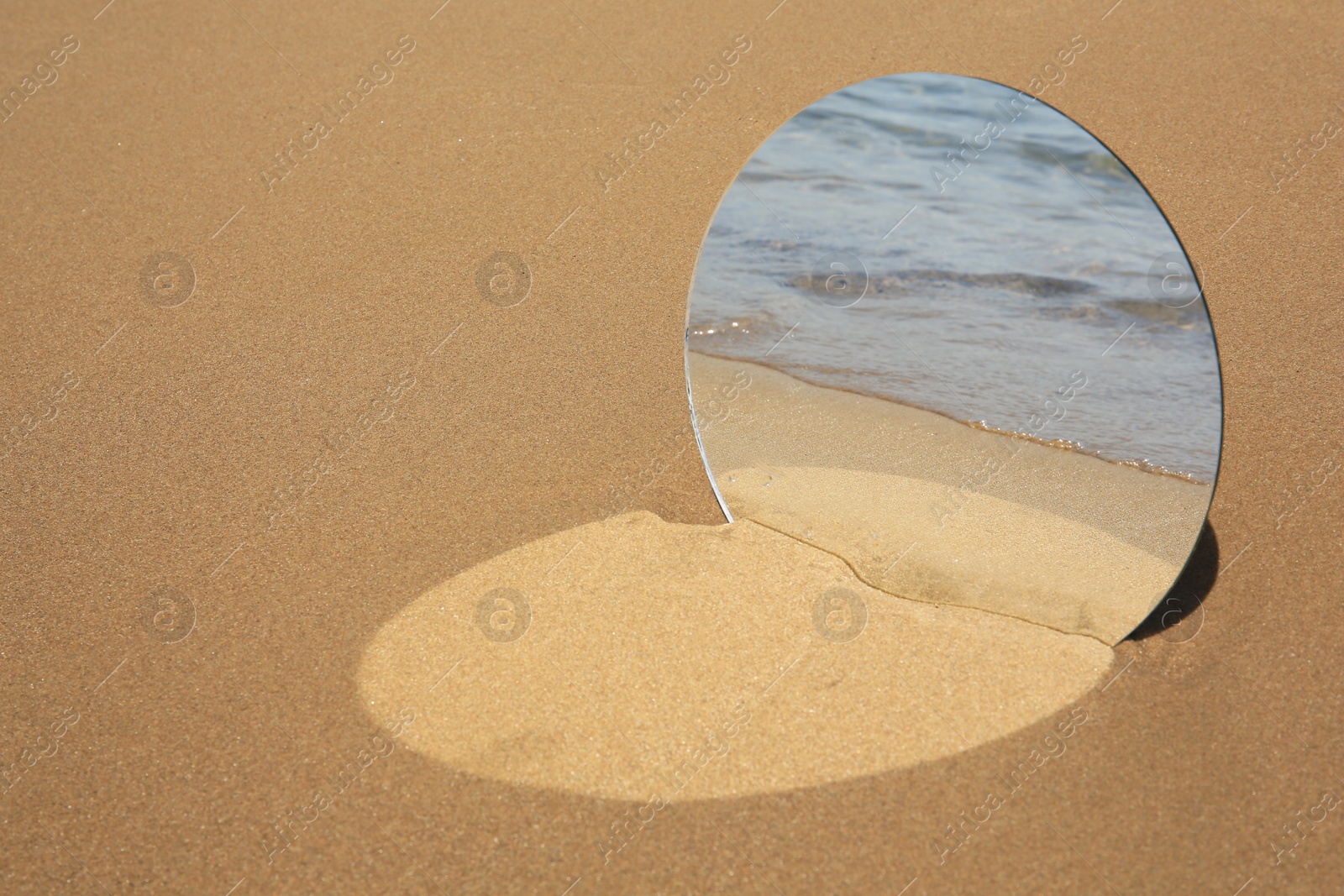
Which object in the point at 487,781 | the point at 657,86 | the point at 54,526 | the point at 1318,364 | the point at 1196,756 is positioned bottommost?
the point at 1318,364

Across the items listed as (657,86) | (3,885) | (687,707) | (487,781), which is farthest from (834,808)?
(657,86)

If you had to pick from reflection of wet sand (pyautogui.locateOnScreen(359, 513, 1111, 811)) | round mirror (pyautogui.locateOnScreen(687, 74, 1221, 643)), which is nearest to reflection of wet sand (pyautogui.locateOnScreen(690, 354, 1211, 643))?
round mirror (pyautogui.locateOnScreen(687, 74, 1221, 643))

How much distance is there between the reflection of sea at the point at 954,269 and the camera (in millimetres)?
2924

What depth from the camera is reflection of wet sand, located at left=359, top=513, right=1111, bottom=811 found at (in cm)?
222

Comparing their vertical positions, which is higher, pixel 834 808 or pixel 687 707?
pixel 687 707

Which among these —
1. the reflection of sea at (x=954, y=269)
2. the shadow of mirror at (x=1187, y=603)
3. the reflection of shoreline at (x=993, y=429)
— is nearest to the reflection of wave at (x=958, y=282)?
the reflection of sea at (x=954, y=269)

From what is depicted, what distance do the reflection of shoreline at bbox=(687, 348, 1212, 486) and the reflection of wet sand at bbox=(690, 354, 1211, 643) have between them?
0.05 feet

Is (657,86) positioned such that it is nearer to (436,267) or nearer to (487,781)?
(436,267)

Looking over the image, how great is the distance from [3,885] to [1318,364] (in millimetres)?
4044

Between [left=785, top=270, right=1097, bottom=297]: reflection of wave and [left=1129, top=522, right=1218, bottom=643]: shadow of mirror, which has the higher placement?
[left=785, top=270, right=1097, bottom=297]: reflection of wave

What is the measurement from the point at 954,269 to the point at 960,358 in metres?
0.41

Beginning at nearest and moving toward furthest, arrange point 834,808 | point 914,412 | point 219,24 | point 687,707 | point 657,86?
1. point 834,808
2. point 687,707
3. point 914,412
4. point 657,86
5. point 219,24

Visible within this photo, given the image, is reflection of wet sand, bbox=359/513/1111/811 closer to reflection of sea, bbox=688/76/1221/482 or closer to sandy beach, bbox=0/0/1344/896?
sandy beach, bbox=0/0/1344/896

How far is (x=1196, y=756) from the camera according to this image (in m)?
2.24
